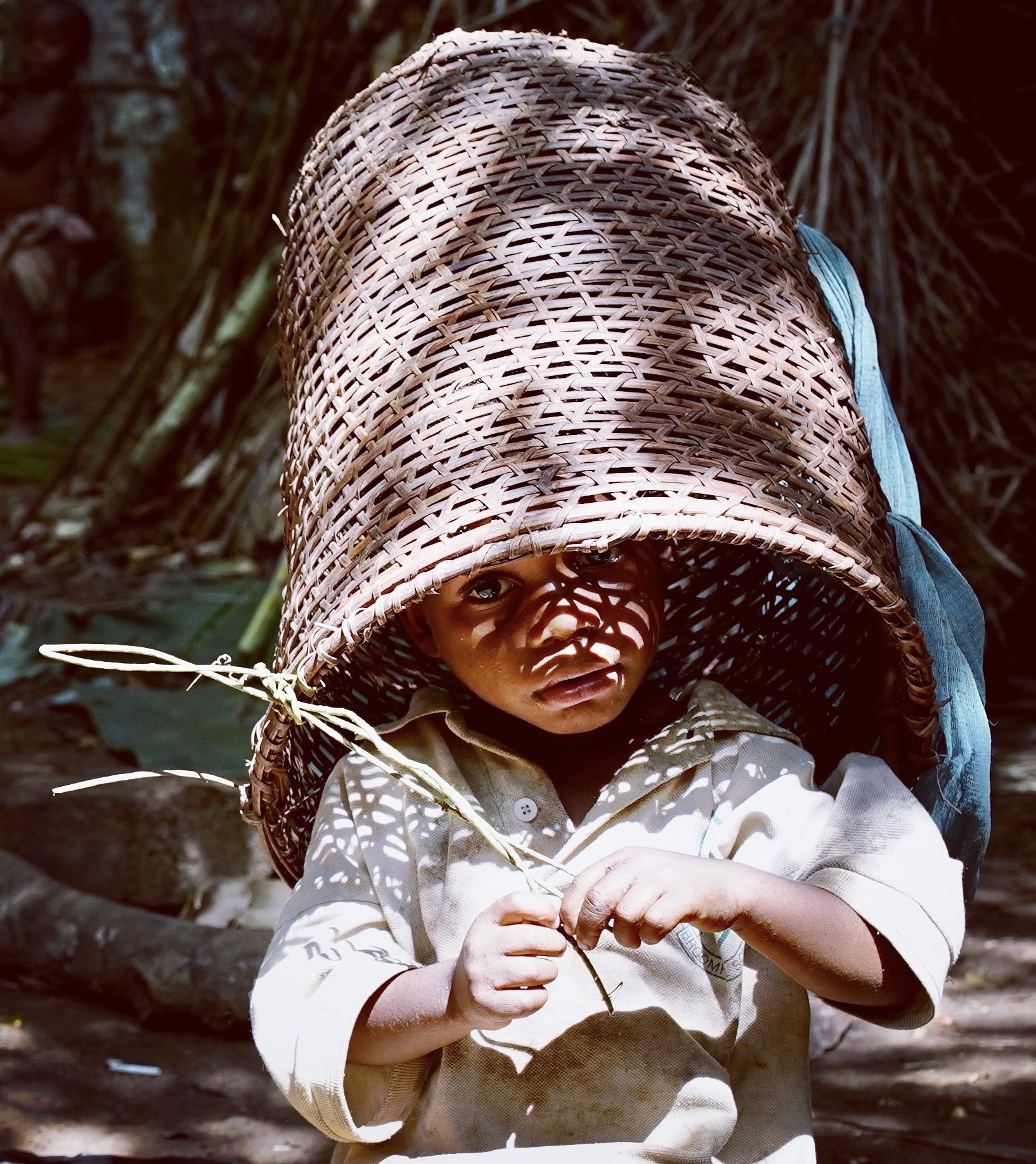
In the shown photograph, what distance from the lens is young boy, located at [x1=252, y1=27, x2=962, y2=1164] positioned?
1449mm

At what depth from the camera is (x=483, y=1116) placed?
1588 mm

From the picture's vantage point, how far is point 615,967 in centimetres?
160

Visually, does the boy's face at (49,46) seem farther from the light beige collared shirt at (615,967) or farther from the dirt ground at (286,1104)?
the light beige collared shirt at (615,967)

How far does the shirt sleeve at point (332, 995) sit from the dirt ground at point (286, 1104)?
2.84 ft

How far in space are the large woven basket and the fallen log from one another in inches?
39.4

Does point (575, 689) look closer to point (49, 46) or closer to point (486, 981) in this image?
point (486, 981)

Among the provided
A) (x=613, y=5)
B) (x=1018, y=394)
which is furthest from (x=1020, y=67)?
(x=613, y=5)

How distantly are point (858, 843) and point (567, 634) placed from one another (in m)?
0.36

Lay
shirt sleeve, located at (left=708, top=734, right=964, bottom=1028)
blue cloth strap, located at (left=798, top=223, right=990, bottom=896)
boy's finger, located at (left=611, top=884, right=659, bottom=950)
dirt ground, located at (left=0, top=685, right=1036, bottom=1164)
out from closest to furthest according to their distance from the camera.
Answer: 1. boy's finger, located at (left=611, top=884, right=659, bottom=950)
2. shirt sleeve, located at (left=708, top=734, right=964, bottom=1028)
3. blue cloth strap, located at (left=798, top=223, right=990, bottom=896)
4. dirt ground, located at (left=0, top=685, right=1036, bottom=1164)

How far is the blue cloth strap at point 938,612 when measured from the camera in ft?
5.60

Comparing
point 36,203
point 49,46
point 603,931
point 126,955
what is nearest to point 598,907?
point 603,931

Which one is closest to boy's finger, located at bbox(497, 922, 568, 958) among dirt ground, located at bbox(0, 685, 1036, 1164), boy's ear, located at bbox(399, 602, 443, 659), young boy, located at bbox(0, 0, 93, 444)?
boy's ear, located at bbox(399, 602, 443, 659)

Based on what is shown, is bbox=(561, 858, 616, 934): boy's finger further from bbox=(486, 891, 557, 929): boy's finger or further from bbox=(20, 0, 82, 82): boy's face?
bbox=(20, 0, 82, 82): boy's face

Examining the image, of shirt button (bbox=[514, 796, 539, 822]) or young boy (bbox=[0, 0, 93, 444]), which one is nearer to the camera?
shirt button (bbox=[514, 796, 539, 822])
